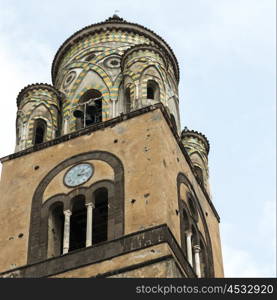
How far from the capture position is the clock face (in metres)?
23.7

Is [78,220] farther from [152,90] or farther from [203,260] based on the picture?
→ [152,90]

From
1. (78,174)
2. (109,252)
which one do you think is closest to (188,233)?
(109,252)

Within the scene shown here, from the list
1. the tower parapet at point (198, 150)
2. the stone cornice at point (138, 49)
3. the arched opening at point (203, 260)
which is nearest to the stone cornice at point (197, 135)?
the tower parapet at point (198, 150)

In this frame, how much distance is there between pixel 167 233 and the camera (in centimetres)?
2120

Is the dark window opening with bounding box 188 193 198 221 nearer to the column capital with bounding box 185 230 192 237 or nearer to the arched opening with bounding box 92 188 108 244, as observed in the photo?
the column capital with bounding box 185 230 192 237

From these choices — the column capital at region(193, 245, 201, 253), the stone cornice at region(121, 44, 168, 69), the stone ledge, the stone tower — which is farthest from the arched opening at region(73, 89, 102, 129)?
the stone ledge

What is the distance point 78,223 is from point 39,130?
390cm

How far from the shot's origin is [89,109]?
2705 cm

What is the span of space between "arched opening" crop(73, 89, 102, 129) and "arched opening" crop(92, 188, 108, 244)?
332cm

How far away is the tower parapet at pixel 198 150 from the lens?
28.4 meters
